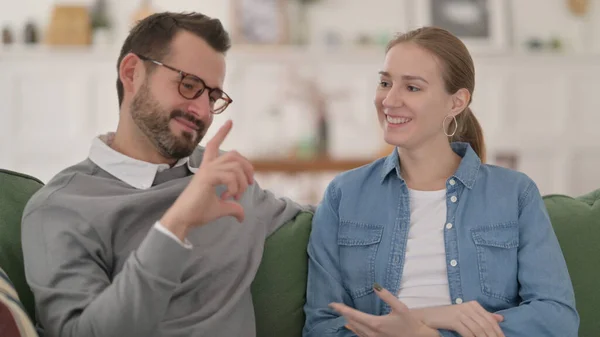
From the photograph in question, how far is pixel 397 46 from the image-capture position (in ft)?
6.27

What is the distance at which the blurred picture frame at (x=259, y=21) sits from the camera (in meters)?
6.18

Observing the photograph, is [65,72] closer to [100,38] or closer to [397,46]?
[100,38]

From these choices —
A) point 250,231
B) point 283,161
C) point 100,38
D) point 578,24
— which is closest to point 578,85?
point 578,24

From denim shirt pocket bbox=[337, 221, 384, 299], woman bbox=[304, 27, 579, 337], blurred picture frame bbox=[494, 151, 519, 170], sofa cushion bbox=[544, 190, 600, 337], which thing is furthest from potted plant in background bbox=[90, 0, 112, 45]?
sofa cushion bbox=[544, 190, 600, 337]

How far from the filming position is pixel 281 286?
5.96 ft

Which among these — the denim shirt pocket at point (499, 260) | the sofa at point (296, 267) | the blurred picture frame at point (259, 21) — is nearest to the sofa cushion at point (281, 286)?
the sofa at point (296, 267)

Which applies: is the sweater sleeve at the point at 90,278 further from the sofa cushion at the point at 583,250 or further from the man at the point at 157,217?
the sofa cushion at the point at 583,250

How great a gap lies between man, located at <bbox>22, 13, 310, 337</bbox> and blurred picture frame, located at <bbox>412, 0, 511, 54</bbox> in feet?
15.8

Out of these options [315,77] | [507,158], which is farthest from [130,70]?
[507,158]

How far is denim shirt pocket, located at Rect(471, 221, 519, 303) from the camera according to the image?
1.74 meters

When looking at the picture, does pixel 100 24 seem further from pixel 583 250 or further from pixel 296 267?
pixel 583 250

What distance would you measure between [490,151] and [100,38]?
330cm

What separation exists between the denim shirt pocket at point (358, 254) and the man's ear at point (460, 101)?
38 centimetres

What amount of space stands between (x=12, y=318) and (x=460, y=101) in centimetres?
120
